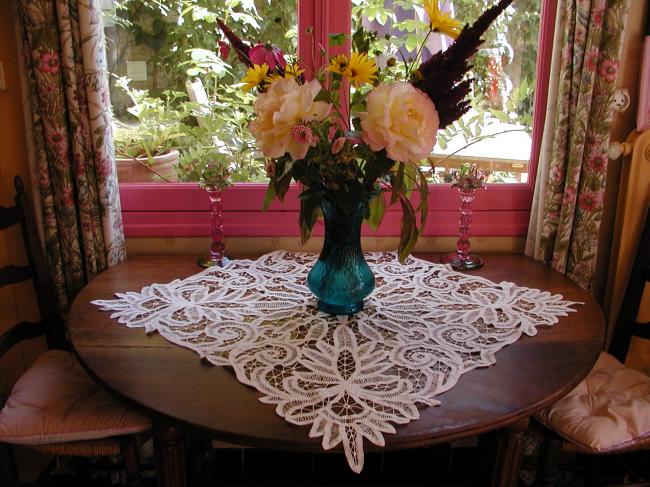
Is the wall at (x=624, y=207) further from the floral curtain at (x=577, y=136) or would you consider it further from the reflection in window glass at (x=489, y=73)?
the reflection in window glass at (x=489, y=73)

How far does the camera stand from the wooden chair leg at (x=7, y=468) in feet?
4.49

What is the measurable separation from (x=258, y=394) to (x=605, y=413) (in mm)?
877

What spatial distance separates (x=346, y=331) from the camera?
132 centimetres

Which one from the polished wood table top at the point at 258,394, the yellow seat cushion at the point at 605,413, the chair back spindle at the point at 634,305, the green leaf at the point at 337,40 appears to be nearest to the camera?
the polished wood table top at the point at 258,394

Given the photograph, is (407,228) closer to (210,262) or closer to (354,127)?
(354,127)

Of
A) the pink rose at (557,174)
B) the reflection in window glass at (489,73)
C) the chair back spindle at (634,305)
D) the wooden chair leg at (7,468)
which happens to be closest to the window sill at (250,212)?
the reflection in window glass at (489,73)

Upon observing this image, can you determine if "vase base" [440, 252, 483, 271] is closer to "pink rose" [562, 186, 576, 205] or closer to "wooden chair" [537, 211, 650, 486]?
"pink rose" [562, 186, 576, 205]

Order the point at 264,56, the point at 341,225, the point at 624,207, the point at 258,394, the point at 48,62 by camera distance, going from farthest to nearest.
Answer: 1. the point at 624,207
2. the point at 48,62
3. the point at 341,225
4. the point at 264,56
5. the point at 258,394

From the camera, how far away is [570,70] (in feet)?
5.57

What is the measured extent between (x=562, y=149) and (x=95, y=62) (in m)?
1.38

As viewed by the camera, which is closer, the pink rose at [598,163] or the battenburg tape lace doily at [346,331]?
the battenburg tape lace doily at [346,331]

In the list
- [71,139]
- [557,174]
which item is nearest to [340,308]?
[557,174]

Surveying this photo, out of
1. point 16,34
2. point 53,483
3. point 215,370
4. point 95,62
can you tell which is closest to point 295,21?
point 95,62

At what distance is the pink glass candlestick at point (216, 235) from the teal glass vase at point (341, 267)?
466mm
